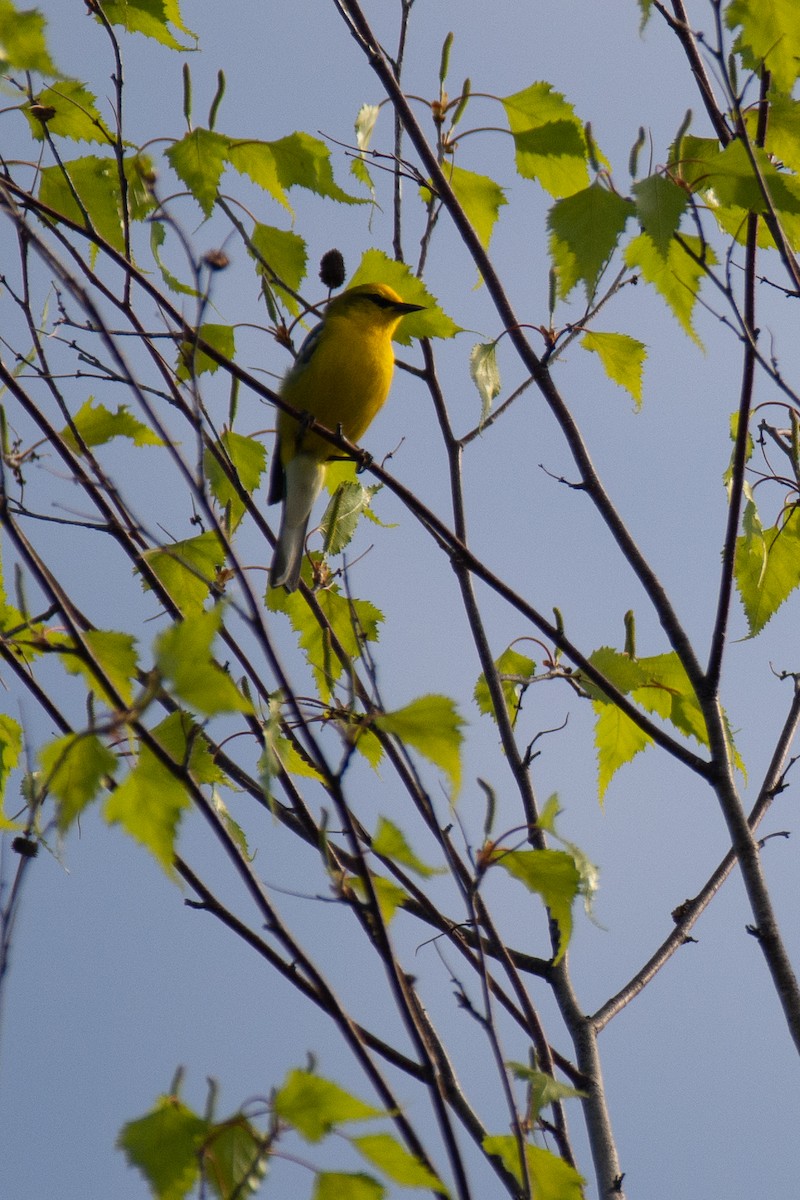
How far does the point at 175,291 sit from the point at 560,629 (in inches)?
57.3

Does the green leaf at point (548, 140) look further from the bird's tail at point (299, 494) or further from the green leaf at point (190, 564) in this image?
the bird's tail at point (299, 494)

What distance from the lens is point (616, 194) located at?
2.67 m

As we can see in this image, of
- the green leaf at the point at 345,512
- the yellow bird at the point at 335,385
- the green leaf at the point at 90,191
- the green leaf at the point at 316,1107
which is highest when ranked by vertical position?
Result: the yellow bird at the point at 335,385

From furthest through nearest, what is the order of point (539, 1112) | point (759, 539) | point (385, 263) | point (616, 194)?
point (385, 263) < point (759, 539) < point (616, 194) < point (539, 1112)

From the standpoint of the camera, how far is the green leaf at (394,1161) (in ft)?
6.16

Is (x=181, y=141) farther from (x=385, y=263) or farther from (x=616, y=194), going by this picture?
(x=616, y=194)

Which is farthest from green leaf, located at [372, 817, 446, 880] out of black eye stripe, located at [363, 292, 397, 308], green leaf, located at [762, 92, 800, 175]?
black eye stripe, located at [363, 292, 397, 308]

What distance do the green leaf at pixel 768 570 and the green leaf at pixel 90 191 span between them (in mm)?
1968

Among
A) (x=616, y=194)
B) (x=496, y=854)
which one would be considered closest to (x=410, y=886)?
(x=496, y=854)

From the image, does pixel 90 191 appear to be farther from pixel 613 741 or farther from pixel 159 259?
pixel 613 741

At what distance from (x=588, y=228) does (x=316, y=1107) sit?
190cm

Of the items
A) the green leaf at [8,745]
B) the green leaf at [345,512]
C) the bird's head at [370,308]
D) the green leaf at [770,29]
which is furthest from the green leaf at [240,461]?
Result: the bird's head at [370,308]

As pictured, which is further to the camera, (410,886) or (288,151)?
(288,151)

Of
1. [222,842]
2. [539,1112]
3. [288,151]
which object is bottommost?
[539,1112]
